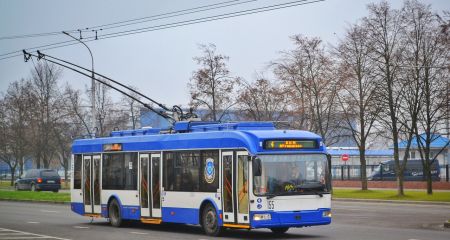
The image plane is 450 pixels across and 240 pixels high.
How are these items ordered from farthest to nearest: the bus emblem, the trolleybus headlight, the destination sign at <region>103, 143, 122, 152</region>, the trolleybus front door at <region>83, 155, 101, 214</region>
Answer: the trolleybus front door at <region>83, 155, 101, 214</region>, the destination sign at <region>103, 143, 122, 152</region>, the bus emblem, the trolleybus headlight

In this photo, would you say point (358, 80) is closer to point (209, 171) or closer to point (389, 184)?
point (389, 184)

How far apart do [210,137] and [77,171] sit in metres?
8.15

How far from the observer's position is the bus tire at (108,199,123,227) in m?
24.5

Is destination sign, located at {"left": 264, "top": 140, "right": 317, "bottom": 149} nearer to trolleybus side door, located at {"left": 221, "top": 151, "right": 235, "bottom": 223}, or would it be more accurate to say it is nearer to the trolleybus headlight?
trolleybus side door, located at {"left": 221, "top": 151, "right": 235, "bottom": 223}

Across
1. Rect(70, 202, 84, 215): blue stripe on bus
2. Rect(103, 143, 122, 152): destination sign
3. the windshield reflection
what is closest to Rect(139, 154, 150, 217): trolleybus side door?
Rect(103, 143, 122, 152): destination sign

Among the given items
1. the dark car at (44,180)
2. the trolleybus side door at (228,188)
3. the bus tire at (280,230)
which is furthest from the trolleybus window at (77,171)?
the dark car at (44,180)

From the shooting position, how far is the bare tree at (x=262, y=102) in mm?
51406

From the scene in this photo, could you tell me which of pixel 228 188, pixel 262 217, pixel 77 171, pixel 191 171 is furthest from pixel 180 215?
pixel 77 171

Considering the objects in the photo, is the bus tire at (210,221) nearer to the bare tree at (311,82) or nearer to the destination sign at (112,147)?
the destination sign at (112,147)

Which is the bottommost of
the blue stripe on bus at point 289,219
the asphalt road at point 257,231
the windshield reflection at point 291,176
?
the asphalt road at point 257,231

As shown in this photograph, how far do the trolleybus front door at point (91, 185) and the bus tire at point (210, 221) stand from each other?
6.17 meters

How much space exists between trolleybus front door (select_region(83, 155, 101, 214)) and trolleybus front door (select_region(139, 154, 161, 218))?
9.40ft

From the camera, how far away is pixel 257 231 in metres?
22.1

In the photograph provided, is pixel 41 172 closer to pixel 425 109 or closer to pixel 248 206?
pixel 425 109
